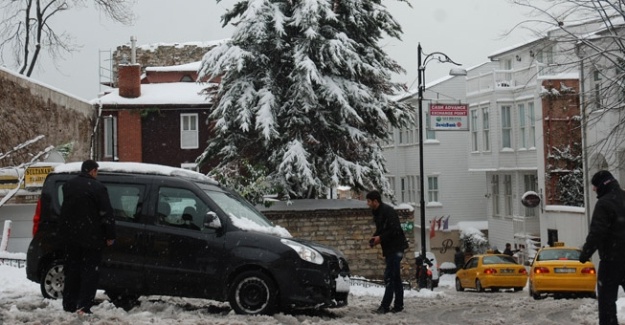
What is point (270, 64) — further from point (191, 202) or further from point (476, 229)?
point (476, 229)

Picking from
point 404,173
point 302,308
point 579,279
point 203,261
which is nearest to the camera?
point 203,261

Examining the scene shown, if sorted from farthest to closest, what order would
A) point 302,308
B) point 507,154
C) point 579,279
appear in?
point 507,154 → point 579,279 → point 302,308

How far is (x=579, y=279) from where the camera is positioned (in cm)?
2134

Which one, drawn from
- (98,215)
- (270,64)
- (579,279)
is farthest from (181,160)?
(98,215)

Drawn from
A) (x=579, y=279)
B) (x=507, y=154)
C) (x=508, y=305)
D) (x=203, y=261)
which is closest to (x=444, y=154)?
(x=507, y=154)

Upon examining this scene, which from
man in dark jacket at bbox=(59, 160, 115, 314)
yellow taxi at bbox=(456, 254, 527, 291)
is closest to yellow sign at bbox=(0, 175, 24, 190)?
yellow taxi at bbox=(456, 254, 527, 291)

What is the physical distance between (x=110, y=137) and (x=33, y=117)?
53.2 feet

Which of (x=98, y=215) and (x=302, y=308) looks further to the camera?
(x=302, y=308)

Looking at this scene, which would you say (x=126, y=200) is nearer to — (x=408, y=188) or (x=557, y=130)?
(x=557, y=130)

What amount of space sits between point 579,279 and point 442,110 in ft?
34.5

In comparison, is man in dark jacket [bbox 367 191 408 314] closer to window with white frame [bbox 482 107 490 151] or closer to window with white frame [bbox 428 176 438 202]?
window with white frame [bbox 482 107 490 151]

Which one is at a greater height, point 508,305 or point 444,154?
point 444,154

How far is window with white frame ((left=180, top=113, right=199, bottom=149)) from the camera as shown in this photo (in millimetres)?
45938

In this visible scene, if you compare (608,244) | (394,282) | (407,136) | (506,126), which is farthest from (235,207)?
(407,136)
